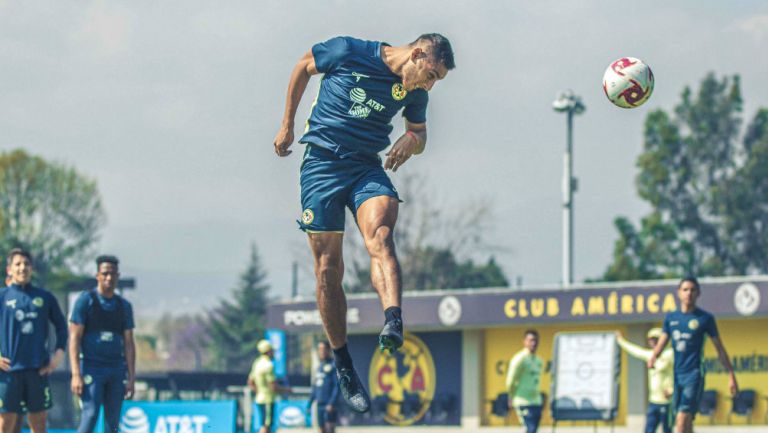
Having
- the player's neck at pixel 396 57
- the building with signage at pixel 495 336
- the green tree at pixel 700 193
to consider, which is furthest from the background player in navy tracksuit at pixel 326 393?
the green tree at pixel 700 193

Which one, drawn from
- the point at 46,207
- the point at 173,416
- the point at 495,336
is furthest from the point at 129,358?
the point at 46,207

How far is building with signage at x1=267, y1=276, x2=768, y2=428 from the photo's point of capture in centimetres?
3278

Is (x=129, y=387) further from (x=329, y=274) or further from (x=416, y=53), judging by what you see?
(x=416, y=53)

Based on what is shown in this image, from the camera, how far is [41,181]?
241ft

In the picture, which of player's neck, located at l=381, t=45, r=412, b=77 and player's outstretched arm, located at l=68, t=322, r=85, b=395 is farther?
player's outstretched arm, located at l=68, t=322, r=85, b=395

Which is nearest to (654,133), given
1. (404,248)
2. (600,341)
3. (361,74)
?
(404,248)

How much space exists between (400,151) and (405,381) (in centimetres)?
2933

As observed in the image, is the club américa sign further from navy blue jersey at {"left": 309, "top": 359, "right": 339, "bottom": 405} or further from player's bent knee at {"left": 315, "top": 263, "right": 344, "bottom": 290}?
player's bent knee at {"left": 315, "top": 263, "right": 344, "bottom": 290}

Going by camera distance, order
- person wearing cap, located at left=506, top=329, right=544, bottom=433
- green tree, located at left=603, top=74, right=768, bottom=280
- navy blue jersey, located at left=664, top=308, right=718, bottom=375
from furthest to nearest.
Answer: green tree, located at left=603, top=74, right=768, bottom=280 → person wearing cap, located at left=506, top=329, right=544, bottom=433 → navy blue jersey, located at left=664, top=308, right=718, bottom=375

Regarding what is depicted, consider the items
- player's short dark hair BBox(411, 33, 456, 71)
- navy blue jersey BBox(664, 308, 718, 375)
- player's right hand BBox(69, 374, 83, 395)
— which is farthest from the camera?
navy blue jersey BBox(664, 308, 718, 375)

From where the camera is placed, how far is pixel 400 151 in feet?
33.1

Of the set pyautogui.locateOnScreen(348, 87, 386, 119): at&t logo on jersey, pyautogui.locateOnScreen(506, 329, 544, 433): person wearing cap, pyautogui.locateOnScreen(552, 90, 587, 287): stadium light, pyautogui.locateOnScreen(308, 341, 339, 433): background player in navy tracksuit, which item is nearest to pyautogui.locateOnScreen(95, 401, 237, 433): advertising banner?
pyautogui.locateOnScreen(308, 341, 339, 433): background player in navy tracksuit

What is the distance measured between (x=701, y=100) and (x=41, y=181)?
113 feet

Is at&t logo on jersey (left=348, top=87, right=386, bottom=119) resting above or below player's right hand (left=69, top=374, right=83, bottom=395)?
above
